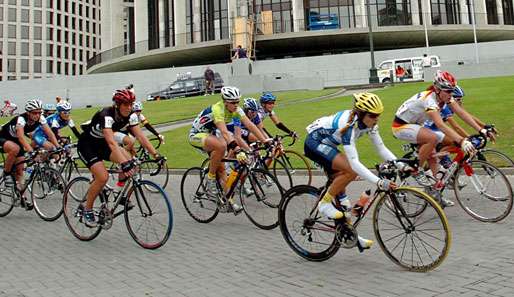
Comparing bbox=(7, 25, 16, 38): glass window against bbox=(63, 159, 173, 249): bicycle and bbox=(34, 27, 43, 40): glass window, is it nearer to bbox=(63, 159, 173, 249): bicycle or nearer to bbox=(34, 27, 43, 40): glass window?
bbox=(34, 27, 43, 40): glass window

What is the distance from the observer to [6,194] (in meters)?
9.31

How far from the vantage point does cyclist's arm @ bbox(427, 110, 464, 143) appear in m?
6.70

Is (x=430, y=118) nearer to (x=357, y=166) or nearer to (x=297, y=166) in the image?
(x=357, y=166)

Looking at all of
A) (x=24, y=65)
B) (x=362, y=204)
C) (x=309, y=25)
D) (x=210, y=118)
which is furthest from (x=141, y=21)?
(x=362, y=204)

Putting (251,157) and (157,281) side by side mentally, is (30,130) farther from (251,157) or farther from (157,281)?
(157,281)

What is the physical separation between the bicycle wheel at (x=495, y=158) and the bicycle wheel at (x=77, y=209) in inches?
228

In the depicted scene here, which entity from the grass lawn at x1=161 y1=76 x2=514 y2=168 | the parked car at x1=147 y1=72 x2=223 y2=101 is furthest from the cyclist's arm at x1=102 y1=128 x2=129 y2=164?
the parked car at x1=147 y1=72 x2=223 y2=101

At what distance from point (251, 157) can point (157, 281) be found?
9.86ft

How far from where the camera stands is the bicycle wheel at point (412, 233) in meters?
4.74

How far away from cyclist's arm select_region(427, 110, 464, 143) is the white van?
112 ft

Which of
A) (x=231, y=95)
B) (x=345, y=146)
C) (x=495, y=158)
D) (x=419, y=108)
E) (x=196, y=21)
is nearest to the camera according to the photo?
(x=345, y=146)

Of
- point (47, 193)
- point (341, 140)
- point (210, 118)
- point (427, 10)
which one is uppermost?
point (427, 10)

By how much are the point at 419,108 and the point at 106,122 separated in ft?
15.5

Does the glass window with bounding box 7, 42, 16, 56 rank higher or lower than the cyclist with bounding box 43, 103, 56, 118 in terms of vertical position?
higher
